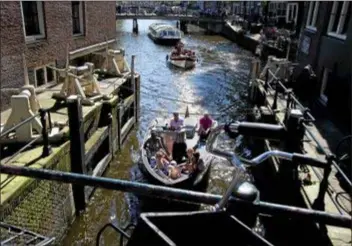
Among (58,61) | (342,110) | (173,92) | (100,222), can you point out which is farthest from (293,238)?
(173,92)

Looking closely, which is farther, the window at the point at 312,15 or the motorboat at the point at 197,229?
the window at the point at 312,15

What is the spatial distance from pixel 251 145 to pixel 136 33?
48394 millimetres

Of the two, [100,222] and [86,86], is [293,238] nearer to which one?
[100,222]

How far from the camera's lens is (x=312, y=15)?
683 inches

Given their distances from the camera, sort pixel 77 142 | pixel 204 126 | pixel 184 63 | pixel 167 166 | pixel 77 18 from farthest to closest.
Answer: pixel 184 63 → pixel 77 18 → pixel 204 126 → pixel 167 166 → pixel 77 142

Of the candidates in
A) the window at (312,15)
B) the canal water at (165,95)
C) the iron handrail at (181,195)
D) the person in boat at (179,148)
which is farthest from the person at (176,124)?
the iron handrail at (181,195)

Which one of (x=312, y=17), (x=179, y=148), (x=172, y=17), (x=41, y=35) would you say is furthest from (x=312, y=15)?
(x=172, y=17)

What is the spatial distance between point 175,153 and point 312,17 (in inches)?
443

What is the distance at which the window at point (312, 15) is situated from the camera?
16.6 metres

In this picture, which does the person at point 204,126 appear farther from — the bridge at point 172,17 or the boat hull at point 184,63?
the bridge at point 172,17

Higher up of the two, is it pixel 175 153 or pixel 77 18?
pixel 77 18

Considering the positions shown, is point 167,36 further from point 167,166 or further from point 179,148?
point 167,166

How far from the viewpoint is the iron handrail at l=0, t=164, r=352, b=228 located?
5.51ft

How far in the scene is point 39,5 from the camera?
494 inches
